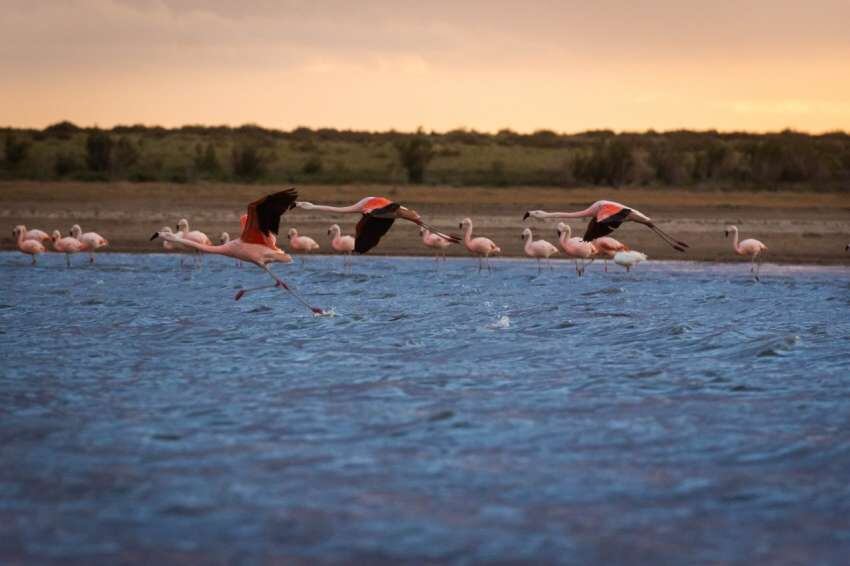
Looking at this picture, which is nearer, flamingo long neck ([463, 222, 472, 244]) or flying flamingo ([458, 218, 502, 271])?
flying flamingo ([458, 218, 502, 271])

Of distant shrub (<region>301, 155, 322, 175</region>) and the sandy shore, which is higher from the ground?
distant shrub (<region>301, 155, 322, 175</region>)

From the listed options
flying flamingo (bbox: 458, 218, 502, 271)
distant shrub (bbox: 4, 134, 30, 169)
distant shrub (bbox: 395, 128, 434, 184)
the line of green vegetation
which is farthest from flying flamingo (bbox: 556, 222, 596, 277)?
distant shrub (bbox: 4, 134, 30, 169)

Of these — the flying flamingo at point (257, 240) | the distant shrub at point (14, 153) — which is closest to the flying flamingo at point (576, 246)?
the flying flamingo at point (257, 240)

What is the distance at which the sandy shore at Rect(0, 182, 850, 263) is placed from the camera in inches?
928

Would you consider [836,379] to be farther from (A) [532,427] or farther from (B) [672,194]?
(B) [672,194]

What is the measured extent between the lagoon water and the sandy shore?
31.5ft

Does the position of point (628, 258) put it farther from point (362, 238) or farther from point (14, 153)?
point (14, 153)

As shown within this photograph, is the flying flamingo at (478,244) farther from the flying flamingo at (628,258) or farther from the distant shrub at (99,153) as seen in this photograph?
the distant shrub at (99,153)

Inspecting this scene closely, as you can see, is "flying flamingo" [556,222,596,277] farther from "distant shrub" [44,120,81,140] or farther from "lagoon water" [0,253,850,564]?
"distant shrub" [44,120,81,140]

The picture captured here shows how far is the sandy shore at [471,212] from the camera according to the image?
23.6m

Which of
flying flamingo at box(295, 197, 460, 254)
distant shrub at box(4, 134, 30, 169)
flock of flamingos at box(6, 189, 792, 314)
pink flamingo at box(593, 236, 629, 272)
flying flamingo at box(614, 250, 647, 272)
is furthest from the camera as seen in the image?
distant shrub at box(4, 134, 30, 169)

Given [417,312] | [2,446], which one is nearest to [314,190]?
[417,312]

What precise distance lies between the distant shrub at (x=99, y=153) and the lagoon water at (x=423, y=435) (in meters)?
24.3

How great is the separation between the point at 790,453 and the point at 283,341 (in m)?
5.50
